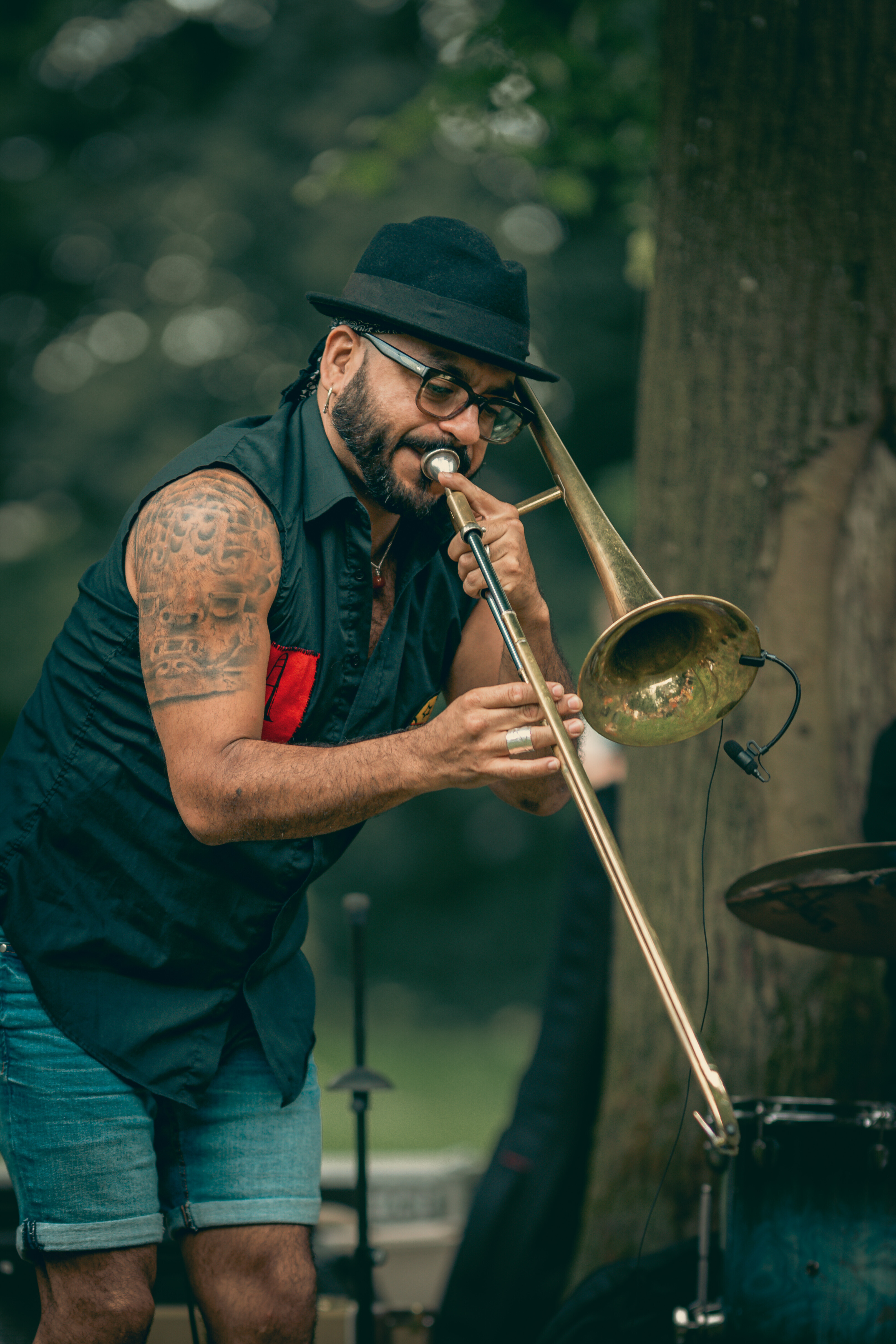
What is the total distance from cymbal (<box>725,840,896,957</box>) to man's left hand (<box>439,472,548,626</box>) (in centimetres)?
94

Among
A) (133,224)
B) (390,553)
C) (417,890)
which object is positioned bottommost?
(417,890)

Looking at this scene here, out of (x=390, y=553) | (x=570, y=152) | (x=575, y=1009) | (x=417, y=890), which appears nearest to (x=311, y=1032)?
(x=390, y=553)

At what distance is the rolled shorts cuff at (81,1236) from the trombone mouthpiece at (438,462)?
1.47 m

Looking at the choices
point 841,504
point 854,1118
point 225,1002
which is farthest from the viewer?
point 841,504

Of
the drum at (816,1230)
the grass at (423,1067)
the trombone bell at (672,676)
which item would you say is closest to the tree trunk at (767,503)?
the drum at (816,1230)

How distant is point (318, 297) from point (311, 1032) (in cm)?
151

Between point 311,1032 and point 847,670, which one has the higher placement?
point 847,670

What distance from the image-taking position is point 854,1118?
9.57 feet

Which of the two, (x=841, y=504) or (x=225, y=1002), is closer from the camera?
(x=225, y=1002)

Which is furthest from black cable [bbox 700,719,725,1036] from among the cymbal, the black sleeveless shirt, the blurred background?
the blurred background

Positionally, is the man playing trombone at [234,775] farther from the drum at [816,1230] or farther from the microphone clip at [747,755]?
the drum at [816,1230]

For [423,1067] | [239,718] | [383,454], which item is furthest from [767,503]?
[423,1067]

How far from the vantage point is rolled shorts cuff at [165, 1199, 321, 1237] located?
7.43 feet

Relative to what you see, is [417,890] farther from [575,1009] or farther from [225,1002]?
[225,1002]
